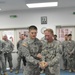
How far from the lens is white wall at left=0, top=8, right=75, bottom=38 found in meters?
7.99

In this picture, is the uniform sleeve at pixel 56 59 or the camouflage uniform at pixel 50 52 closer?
the uniform sleeve at pixel 56 59

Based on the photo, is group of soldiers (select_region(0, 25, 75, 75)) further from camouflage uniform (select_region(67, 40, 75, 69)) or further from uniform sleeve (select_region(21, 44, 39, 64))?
camouflage uniform (select_region(67, 40, 75, 69))

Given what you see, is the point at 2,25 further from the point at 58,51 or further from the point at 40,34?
the point at 58,51

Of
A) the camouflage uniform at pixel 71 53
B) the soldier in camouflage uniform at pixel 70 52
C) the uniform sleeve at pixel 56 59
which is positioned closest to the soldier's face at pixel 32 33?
the uniform sleeve at pixel 56 59

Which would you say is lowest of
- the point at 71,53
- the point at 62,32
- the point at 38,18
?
the point at 71,53

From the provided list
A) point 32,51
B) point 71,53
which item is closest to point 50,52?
point 32,51

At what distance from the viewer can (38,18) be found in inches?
323

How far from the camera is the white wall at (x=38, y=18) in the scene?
799 cm

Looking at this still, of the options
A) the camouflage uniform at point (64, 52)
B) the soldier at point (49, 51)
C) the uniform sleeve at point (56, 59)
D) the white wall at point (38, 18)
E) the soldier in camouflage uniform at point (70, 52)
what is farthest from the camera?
the white wall at point (38, 18)

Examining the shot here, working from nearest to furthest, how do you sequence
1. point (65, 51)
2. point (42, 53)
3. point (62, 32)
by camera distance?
point (42, 53)
point (65, 51)
point (62, 32)

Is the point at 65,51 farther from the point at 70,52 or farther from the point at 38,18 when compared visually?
the point at 38,18

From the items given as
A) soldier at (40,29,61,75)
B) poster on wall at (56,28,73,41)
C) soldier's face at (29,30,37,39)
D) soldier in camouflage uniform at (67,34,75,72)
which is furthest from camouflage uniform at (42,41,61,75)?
poster on wall at (56,28,73,41)

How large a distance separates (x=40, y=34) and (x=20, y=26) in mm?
1120

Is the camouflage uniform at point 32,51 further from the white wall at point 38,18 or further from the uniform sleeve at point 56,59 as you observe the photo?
the white wall at point 38,18
